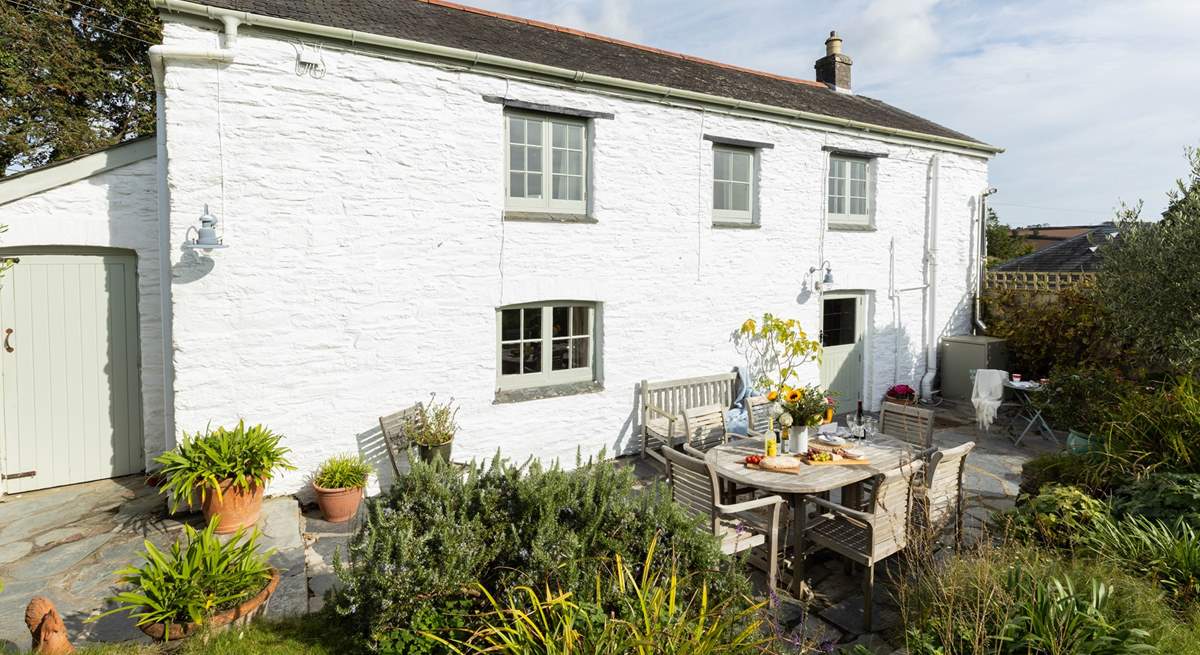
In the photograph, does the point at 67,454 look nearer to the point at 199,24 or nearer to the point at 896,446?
the point at 199,24

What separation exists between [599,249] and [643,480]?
9.64 feet

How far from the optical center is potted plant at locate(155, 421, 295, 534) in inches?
217

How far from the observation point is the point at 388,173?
6926 millimetres

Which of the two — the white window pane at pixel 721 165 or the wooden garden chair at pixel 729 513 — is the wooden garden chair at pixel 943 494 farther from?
the white window pane at pixel 721 165

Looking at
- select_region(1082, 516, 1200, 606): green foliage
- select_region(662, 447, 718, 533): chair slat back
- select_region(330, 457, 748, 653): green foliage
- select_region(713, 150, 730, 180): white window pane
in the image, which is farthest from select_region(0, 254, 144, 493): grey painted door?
select_region(1082, 516, 1200, 606): green foliage

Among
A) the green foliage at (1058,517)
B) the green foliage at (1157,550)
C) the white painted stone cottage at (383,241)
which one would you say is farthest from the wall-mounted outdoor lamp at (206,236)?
the green foliage at (1157,550)

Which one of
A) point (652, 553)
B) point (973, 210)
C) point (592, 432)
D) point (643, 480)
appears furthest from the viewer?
point (973, 210)

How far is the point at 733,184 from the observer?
9.65 metres

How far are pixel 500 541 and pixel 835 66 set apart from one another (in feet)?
43.4

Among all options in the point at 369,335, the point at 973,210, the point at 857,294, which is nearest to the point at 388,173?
the point at 369,335

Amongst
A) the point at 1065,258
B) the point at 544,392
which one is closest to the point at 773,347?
the point at 544,392

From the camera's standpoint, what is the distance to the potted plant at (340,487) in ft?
20.4

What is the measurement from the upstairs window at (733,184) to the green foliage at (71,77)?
426 inches

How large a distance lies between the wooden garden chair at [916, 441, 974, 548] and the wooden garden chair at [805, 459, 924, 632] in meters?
0.10
